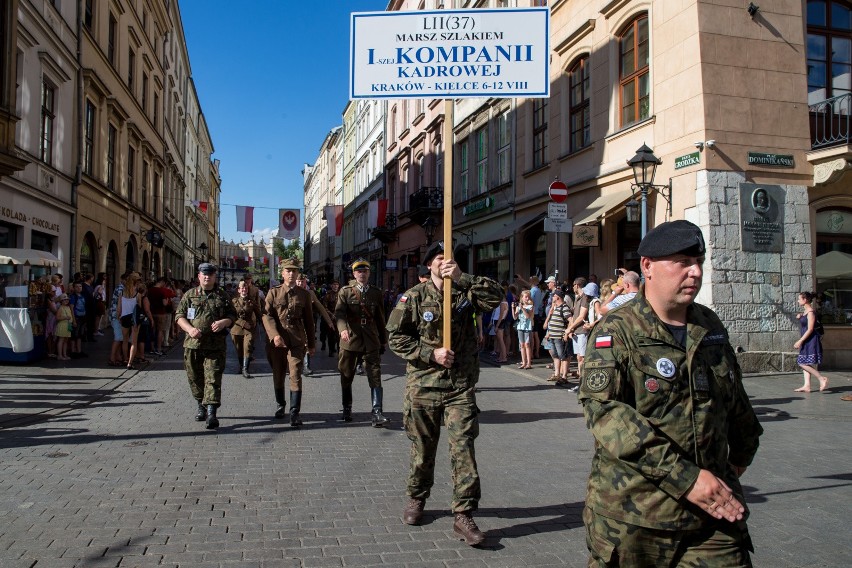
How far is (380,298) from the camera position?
26.6 feet

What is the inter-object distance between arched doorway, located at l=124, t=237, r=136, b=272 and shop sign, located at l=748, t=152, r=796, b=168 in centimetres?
2275

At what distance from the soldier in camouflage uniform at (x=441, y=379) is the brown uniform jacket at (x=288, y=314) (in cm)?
344

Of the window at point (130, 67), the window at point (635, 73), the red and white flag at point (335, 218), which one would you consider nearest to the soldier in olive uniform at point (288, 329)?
the window at point (635, 73)

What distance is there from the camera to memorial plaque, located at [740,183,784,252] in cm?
1220

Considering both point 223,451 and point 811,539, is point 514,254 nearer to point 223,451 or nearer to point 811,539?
point 223,451

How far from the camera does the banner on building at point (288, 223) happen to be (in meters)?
28.0

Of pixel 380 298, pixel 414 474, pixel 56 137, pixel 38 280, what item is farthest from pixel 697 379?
pixel 56 137

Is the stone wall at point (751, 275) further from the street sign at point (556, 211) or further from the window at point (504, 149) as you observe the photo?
the window at point (504, 149)

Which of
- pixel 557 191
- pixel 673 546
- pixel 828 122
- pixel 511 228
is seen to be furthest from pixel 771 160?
pixel 673 546

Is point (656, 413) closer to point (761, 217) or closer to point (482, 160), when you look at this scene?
point (761, 217)

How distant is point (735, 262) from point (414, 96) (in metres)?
9.49

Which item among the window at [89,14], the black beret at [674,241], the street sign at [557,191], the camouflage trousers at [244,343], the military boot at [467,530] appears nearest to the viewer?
the black beret at [674,241]

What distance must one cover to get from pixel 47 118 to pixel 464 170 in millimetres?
14588

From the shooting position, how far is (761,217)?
12305 mm
